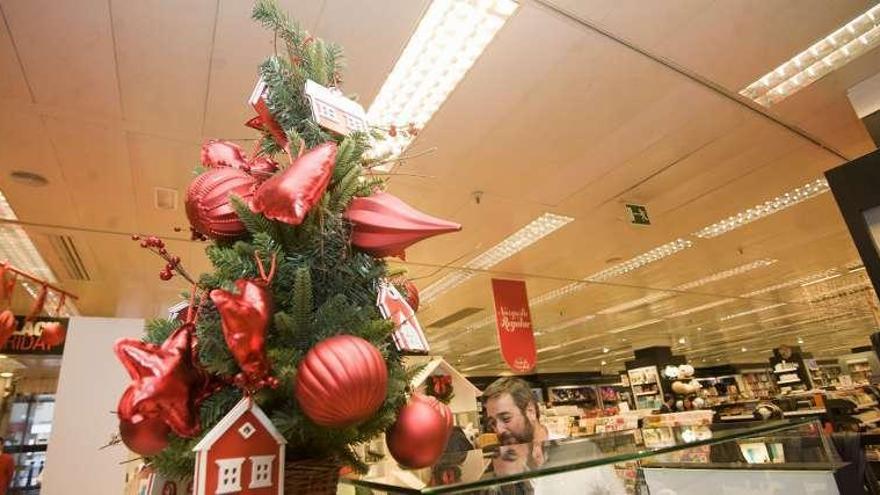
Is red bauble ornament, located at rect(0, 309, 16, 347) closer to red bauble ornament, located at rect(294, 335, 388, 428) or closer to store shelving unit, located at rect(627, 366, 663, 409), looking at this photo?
red bauble ornament, located at rect(294, 335, 388, 428)

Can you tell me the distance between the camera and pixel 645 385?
14.7 m

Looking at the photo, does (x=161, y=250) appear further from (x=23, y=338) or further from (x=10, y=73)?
(x=23, y=338)

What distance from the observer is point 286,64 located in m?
0.98

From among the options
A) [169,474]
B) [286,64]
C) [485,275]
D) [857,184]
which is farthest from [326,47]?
[485,275]

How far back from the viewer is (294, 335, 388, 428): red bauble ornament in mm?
607

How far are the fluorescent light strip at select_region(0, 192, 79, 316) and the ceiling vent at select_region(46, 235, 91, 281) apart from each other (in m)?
0.20

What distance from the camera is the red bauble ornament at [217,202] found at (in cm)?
80

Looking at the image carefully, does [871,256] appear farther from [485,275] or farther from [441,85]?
[485,275]

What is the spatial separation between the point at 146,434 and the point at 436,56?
101 inches

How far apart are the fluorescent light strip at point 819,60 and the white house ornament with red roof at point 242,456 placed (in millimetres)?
3937

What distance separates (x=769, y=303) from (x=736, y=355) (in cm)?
1412

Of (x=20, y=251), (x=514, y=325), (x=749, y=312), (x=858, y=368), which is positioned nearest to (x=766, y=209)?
(x=514, y=325)

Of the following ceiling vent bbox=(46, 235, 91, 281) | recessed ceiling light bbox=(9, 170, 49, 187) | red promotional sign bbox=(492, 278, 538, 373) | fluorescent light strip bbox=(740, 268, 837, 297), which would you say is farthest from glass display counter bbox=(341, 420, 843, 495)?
fluorescent light strip bbox=(740, 268, 837, 297)

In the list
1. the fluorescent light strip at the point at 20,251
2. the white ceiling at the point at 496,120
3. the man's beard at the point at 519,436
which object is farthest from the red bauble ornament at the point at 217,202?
the fluorescent light strip at the point at 20,251
